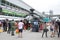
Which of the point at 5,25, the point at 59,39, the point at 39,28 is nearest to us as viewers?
the point at 59,39

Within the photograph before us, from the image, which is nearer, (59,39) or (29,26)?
(59,39)

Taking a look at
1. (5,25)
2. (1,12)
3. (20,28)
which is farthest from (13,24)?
(1,12)

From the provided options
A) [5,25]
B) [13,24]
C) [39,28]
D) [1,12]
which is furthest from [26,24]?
[1,12]

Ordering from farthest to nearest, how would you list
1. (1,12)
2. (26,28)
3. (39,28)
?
(1,12) → (26,28) → (39,28)

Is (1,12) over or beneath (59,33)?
over

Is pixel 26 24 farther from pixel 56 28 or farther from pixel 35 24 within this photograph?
pixel 56 28

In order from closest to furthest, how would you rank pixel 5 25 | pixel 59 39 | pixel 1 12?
pixel 59 39
pixel 5 25
pixel 1 12

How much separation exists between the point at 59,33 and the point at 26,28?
10702 mm

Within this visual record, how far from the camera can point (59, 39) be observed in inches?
698

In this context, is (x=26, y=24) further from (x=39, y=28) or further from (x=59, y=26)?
(x=59, y=26)

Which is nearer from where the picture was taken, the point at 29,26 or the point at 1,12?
the point at 29,26

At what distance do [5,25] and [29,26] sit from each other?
18.4ft

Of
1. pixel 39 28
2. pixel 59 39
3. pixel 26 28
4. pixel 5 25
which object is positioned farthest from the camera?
pixel 26 28

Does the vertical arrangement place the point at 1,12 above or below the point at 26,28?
above
